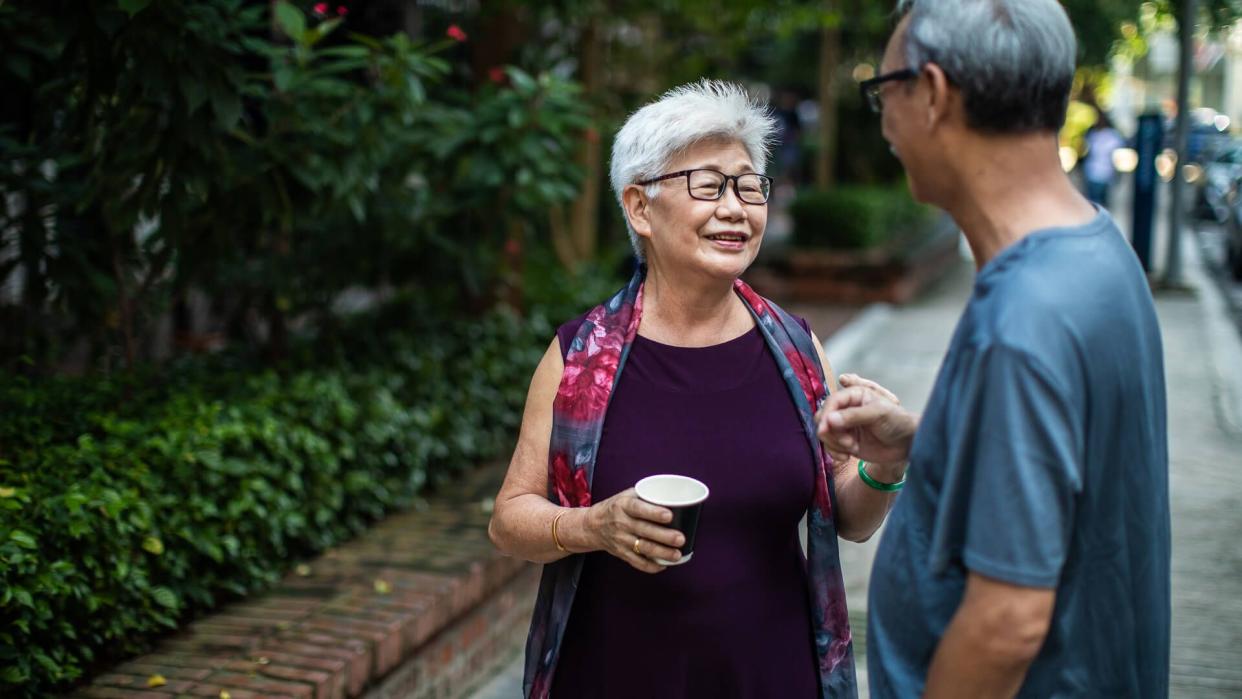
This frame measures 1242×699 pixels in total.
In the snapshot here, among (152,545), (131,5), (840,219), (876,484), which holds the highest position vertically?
(131,5)

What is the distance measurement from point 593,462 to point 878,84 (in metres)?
0.93

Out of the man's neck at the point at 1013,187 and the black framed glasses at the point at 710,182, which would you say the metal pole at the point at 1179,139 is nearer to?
the black framed glasses at the point at 710,182

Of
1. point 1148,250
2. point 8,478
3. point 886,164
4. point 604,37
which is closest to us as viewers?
point 8,478

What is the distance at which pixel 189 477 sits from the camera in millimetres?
3699

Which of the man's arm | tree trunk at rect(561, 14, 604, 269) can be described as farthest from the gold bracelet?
tree trunk at rect(561, 14, 604, 269)

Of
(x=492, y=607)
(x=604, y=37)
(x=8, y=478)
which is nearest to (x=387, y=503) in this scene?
(x=492, y=607)

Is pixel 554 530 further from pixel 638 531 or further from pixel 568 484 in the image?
pixel 638 531

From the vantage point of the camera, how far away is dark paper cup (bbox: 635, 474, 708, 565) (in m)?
1.89

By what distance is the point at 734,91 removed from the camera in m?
2.46

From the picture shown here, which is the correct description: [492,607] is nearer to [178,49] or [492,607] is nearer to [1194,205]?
[178,49]

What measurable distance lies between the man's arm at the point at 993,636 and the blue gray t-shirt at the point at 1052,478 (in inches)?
0.9

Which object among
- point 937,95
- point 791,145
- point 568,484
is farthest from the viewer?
point 791,145

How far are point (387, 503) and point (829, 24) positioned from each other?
24.2 ft

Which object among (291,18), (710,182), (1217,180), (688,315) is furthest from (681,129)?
(1217,180)
